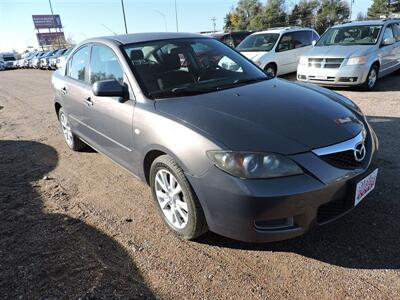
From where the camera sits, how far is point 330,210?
2.69 meters

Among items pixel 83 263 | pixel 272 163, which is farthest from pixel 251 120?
pixel 83 263

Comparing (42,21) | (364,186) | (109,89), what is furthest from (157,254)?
(42,21)

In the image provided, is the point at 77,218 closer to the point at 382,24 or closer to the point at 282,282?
the point at 282,282

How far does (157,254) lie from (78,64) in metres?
3.07

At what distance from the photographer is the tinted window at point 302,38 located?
11880 millimetres

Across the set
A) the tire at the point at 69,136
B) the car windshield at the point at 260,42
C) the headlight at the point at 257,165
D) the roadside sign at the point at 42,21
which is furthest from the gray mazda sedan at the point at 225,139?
the roadside sign at the point at 42,21

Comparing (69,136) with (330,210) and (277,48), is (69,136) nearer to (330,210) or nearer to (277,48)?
(330,210)

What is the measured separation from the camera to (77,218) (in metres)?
3.70

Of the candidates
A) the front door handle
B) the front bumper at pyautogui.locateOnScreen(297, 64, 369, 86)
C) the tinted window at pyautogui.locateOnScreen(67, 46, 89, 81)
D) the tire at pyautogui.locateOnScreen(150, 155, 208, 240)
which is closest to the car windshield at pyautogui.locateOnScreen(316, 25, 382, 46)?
the front bumper at pyautogui.locateOnScreen(297, 64, 369, 86)

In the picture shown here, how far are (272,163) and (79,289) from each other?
164cm

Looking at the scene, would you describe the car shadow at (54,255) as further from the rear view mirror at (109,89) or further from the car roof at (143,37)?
the car roof at (143,37)

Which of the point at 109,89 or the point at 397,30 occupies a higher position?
the point at 109,89

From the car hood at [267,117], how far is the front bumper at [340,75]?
5371 millimetres

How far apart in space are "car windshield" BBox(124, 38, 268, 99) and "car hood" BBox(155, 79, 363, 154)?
225 mm
